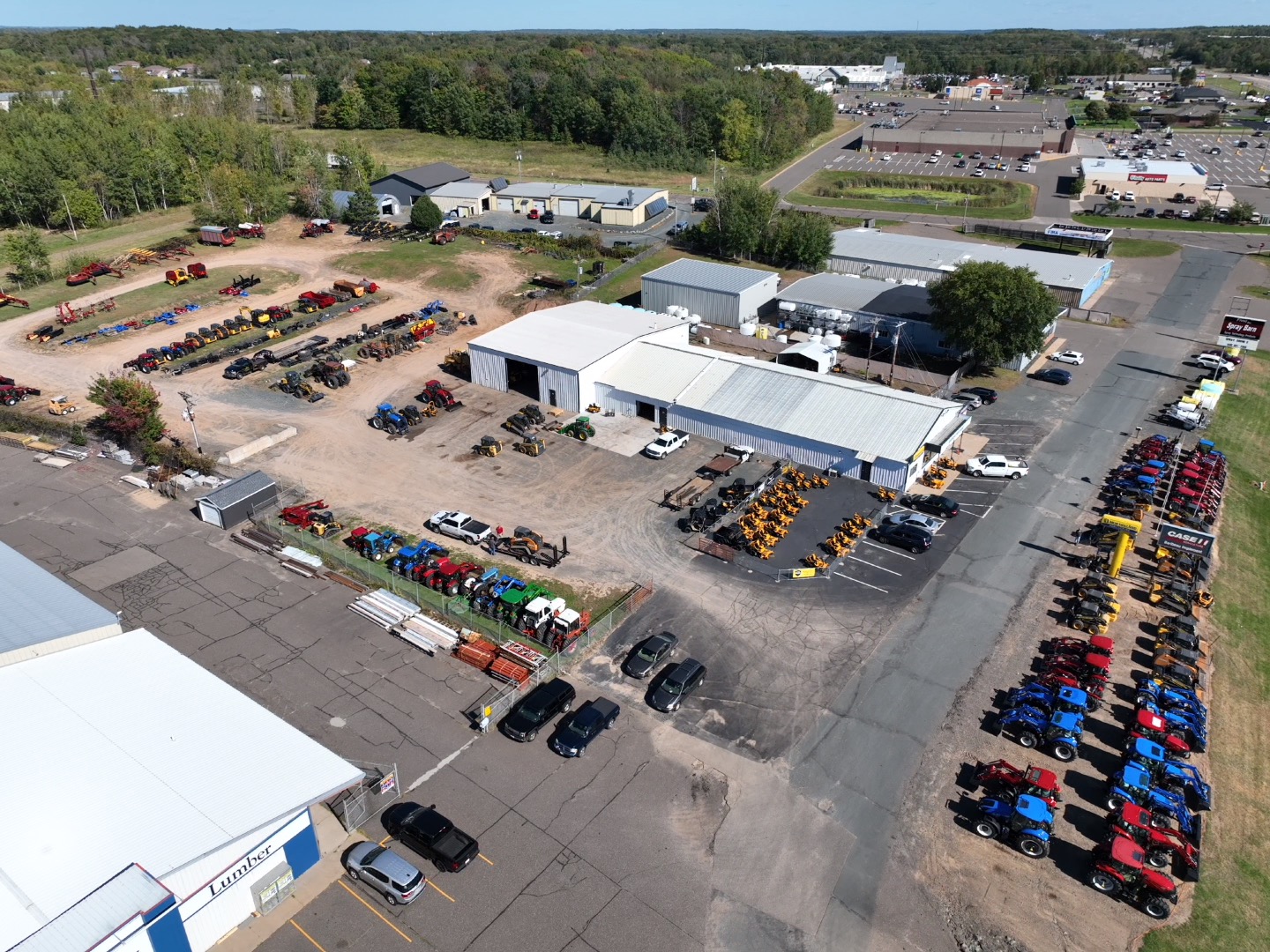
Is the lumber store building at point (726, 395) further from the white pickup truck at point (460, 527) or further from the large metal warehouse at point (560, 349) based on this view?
the white pickup truck at point (460, 527)

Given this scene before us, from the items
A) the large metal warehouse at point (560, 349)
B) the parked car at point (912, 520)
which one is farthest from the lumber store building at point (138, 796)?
the large metal warehouse at point (560, 349)

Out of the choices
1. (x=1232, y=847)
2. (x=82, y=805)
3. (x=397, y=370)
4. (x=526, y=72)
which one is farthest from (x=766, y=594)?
(x=526, y=72)

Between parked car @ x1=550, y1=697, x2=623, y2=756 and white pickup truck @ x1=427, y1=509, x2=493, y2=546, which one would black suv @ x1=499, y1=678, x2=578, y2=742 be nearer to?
parked car @ x1=550, y1=697, x2=623, y2=756

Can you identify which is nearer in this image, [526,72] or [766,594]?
[766,594]

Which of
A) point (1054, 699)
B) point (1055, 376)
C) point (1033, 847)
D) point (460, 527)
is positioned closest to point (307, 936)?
point (460, 527)

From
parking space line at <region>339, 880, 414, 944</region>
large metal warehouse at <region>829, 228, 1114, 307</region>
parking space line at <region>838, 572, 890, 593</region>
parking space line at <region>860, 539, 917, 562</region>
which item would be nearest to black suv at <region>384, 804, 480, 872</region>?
parking space line at <region>339, 880, 414, 944</region>

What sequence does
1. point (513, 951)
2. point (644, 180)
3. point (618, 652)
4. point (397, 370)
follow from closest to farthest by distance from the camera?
point (513, 951)
point (618, 652)
point (397, 370)
point (644, 180)

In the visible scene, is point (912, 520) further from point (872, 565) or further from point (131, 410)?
point (131, 410)

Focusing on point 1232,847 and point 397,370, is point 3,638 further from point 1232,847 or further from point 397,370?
point 1232,847
